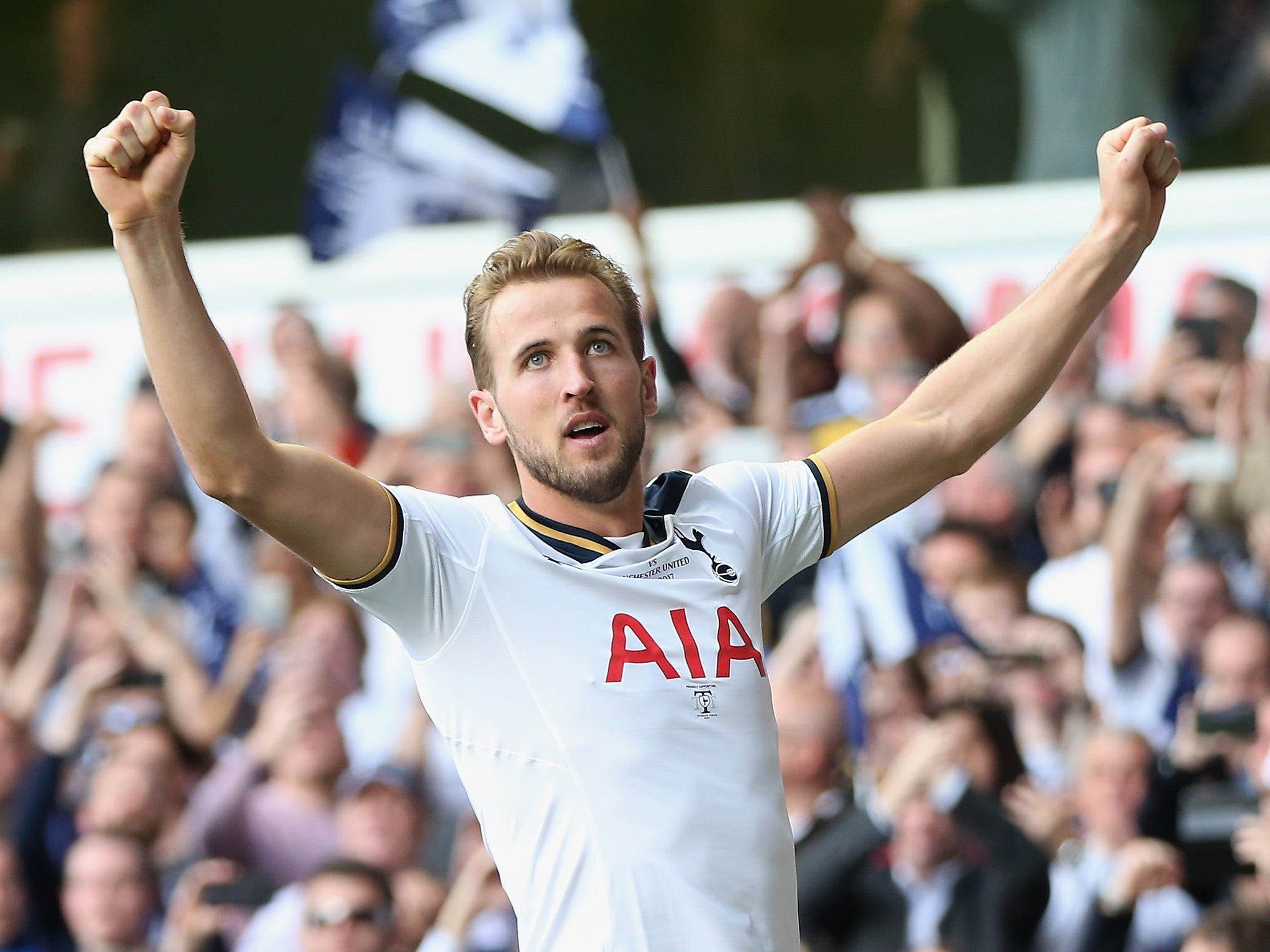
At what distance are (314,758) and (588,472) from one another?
4.14 metres

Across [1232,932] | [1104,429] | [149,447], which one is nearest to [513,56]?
[149,447]

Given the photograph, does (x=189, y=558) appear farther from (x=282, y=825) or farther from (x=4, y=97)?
(x=4, y=97)

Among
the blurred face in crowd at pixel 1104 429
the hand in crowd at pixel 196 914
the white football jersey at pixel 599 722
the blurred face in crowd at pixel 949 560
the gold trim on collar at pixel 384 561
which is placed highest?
the gold trim on collar at pixel 384 561

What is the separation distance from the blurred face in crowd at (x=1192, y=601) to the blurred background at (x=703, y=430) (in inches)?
0.6

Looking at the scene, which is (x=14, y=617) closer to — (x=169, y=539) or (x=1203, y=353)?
(x=169, y=539)

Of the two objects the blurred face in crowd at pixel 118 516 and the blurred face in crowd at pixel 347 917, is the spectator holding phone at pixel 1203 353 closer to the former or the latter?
the blurred face in crowd at pixel 347 917

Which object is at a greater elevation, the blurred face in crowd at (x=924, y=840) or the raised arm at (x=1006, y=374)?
the raised arm at (x=1006, y=374)

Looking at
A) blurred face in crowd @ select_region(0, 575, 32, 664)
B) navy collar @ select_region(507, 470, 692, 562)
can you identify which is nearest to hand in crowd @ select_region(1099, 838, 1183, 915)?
navy collar @ select_region(507, 470, 692, 562)

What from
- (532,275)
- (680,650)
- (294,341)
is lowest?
(294,341)

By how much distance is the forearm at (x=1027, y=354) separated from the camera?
2518mm

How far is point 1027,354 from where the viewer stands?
2516 millimetres

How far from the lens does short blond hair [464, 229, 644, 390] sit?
7.79 ft

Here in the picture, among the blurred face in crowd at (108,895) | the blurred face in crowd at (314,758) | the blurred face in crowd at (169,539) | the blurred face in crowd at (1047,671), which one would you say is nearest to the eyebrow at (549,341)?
the blurred face in crowd at (1047,671)

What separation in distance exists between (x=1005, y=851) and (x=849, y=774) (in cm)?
60
